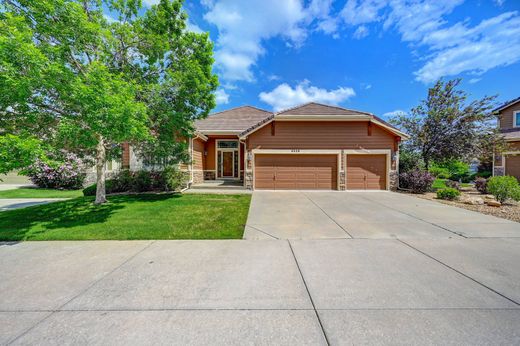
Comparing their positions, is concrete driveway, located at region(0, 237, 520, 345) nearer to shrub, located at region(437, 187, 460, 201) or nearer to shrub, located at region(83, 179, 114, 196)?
shrub, located at region(437, 187, 460, 201)

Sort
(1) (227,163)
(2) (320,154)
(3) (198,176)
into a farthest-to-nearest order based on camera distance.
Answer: (1) (227,163) → (3) (198,176) → (2) (320,154)

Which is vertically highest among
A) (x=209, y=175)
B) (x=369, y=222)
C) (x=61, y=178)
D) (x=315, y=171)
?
(x=315, y=171)

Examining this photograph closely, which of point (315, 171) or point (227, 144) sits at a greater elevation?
point (227, 144)

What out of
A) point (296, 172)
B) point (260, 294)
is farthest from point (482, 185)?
point (260, 294)

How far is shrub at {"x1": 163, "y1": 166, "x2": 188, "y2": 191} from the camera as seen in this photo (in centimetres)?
1185

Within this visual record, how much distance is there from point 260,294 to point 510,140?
2195 centimetres

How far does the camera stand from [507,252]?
4098 millimetres

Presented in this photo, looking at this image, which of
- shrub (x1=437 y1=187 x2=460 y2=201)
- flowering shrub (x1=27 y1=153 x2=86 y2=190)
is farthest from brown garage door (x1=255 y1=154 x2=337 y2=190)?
flowering shrub (x1=27 y1=153 x2=86 y2=190)

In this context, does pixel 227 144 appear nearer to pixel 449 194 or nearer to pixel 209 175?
pixel 209 175

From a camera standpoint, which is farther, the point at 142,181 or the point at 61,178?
the point at 61,178

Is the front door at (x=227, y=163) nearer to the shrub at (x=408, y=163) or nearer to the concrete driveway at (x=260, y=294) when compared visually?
the shrub at (x=408, y=163)

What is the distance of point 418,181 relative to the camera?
12.1m

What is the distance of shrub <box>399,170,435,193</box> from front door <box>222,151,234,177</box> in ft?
39.4

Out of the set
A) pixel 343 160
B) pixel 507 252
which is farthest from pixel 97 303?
pixel 343 160
